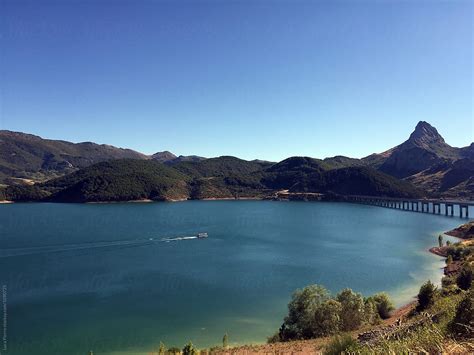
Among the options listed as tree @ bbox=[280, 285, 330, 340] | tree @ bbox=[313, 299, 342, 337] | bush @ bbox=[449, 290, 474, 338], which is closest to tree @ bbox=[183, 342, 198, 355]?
tree @ bbox=[280, 285, 330, 340]

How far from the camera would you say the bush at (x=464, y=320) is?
7.81m

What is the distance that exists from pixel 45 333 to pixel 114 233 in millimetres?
59899

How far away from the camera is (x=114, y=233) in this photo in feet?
308

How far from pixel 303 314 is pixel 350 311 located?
379cm

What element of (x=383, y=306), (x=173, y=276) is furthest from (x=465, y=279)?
(x=173, y=276)

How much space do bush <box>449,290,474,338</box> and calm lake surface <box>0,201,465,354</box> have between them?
89.1 feet

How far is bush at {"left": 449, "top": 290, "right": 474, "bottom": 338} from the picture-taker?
25.6 ft

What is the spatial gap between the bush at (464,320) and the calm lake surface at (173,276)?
27.2m

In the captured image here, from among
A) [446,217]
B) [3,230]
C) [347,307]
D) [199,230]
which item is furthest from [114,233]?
[446,217]

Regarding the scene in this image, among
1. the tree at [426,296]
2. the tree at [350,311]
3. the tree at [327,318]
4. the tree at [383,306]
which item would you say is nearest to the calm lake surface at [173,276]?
the tree at [327,318]

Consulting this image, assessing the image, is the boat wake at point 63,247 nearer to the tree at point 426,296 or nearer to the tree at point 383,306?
the tree at point 383,306

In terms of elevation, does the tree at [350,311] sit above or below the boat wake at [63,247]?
above

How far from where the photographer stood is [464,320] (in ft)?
27.5

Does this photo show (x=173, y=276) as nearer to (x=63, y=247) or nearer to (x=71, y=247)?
(x=71, y=247)
